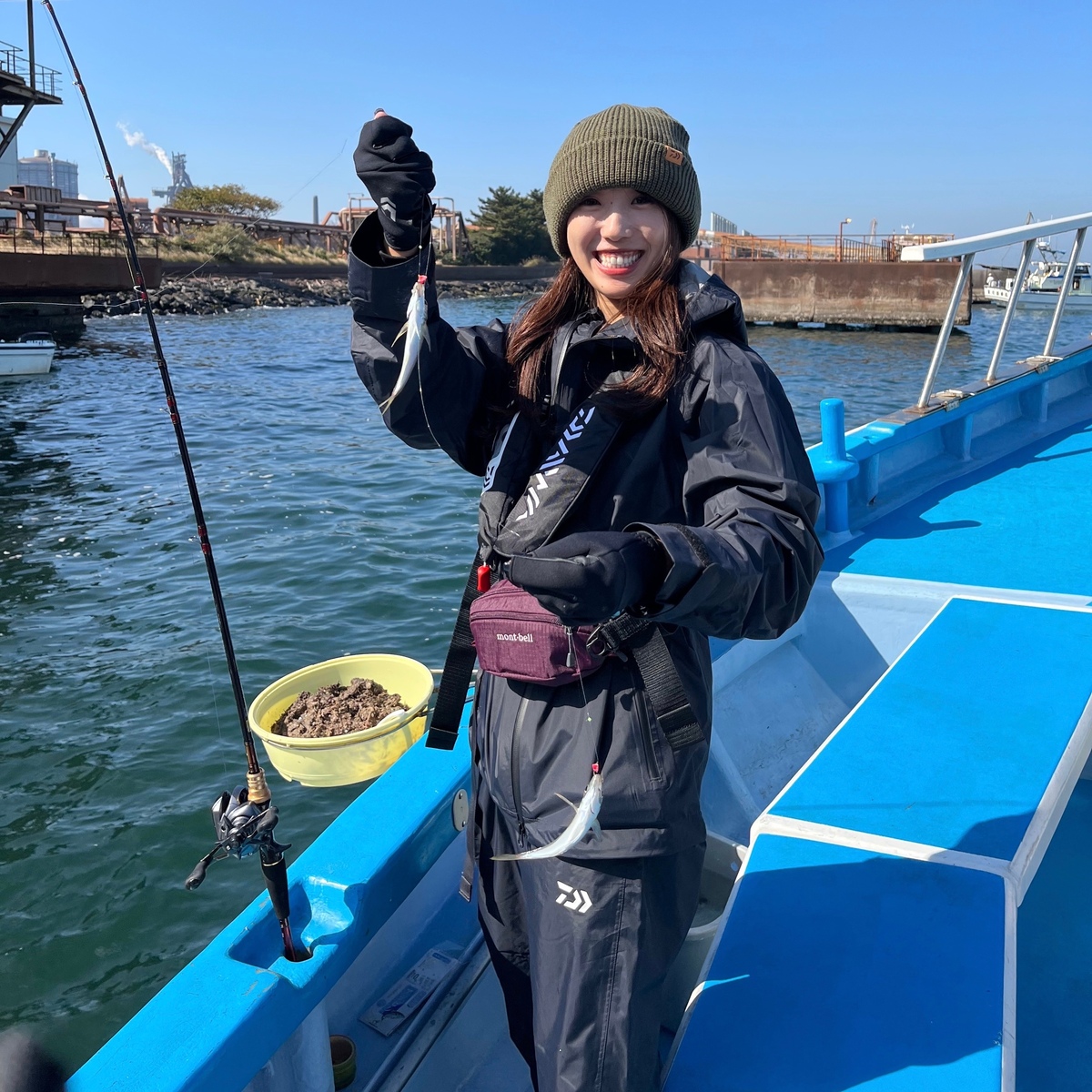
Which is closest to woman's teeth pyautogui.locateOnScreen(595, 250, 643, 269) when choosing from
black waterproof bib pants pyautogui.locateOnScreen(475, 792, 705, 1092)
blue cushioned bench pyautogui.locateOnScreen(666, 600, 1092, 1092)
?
black waterproof bib pants pyautogui.locateOnScreen(475, 792, 705, 1092)

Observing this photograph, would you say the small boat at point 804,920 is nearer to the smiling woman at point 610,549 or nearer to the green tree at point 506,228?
the smiling woman at point 610,549

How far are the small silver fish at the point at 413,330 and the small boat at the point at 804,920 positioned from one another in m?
1.08

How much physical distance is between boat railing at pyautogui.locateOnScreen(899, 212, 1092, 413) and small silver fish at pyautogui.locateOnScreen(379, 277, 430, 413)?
3.86 metres

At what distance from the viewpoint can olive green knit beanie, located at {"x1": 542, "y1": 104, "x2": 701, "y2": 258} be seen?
1.80 m

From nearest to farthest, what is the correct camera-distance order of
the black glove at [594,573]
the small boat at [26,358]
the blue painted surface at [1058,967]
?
the black glove at [594,573] < the blue painted surface at [1058,967] < the small boat at [26,358]

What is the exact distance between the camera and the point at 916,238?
41.4 meters

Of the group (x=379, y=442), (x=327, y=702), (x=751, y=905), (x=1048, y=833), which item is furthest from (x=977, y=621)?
(x=379, y=442)

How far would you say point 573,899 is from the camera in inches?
66.2

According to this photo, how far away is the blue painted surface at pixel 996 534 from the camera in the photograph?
4590 millimetres

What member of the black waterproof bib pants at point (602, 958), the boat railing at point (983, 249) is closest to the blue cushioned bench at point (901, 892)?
the black waterproof bib pants at point (602, 958)

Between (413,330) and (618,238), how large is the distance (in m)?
0.46

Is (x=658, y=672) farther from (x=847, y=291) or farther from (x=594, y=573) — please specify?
(x=847, y=291)

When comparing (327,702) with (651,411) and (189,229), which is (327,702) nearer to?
(651,411)

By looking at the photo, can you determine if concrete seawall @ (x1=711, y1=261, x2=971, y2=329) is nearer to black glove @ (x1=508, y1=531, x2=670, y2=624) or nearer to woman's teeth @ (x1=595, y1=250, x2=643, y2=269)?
woman's teeth @ (x1=595, y1=250, x2=643, y2=269)
